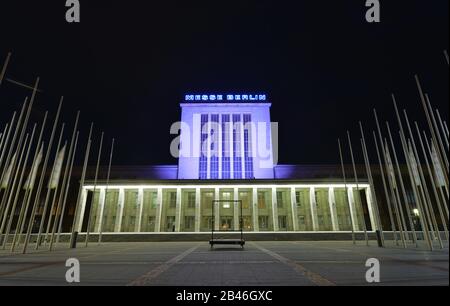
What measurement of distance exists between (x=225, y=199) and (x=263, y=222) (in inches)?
295

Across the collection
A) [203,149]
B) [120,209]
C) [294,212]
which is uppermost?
[203,149]

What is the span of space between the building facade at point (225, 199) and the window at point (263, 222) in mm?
164

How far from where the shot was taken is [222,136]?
57.8 meters

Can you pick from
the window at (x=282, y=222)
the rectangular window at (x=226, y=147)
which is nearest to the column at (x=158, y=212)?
the rectangular window at (x=226, y=147)

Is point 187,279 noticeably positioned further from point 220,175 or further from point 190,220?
point 220,175

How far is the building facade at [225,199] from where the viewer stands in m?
43.4

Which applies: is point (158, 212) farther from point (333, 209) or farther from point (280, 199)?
point (333, 209)

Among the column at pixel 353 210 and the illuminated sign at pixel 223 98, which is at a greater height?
the illuminated sign at pixel 223 98

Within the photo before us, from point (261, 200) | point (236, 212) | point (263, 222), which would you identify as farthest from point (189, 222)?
point (261, 200)

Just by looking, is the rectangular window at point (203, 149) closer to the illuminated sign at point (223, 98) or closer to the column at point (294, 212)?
the illuminated sign at point (223, 98)

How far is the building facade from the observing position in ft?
143

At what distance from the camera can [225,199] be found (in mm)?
47656

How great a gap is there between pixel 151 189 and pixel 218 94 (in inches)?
1058
